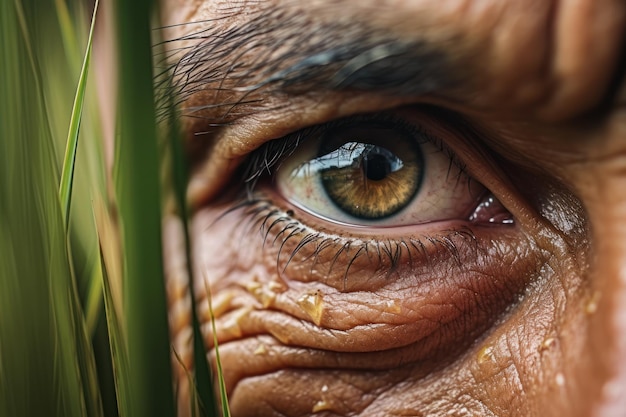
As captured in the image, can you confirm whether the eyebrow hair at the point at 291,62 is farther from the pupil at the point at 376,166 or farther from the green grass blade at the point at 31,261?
the green grass blade at the point at 31,261

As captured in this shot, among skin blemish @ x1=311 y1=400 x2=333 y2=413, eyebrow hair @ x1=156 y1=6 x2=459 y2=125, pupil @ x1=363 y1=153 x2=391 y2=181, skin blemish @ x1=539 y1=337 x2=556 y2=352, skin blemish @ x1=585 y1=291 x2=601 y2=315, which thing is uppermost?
eyebrow hair @ x1=156 y1=6 x2=459 y2=125

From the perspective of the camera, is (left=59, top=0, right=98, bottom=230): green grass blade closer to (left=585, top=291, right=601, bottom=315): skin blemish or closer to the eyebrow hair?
the eyebrow hair

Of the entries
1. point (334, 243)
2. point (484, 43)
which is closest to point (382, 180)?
point (334, 243)

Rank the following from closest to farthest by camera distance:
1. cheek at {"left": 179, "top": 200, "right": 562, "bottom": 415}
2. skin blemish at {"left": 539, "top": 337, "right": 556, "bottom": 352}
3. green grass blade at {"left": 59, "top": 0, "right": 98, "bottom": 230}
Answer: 1. green grass blade at {"left": 59, "top": 0, "right": 98, "bottom": 230}
2. skin blemish at {"left": 539, "top": 337, "right": 556, "bottom": 352}
3. cheek at {"left": 179, "top": 200, "right": 562, "bottom": 415}

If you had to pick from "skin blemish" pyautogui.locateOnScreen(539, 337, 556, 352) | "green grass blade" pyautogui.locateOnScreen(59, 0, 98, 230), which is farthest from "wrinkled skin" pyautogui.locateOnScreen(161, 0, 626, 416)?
"green grass blade" pyautogui.locateOnScreen(59, 0, 98, 230)

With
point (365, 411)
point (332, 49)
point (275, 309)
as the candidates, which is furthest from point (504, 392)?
point (332, 49)

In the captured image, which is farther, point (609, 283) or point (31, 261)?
point (609, 283)

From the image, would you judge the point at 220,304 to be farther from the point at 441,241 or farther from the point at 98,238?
the point at 98,238
